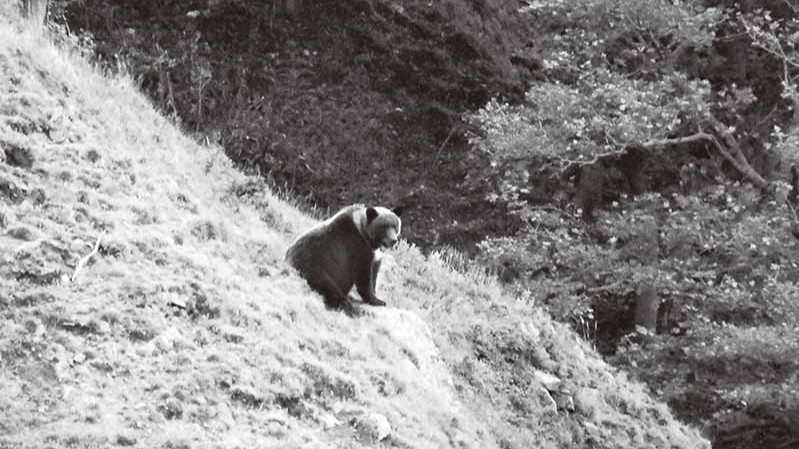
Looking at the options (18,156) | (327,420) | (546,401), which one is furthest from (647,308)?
(18,156)

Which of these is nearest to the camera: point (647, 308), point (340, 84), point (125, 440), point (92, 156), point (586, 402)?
point (125, 440)

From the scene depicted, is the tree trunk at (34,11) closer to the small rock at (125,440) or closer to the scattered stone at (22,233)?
the scattered stone at (22,233)

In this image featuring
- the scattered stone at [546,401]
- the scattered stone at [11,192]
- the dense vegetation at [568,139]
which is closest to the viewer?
the scattered stone at [11,192]

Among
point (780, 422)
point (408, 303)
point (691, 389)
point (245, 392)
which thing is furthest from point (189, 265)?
point (780, 422)

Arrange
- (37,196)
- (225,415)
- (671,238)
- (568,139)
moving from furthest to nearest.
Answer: (568,139)
(671,238)
(37,196)
(225,415)

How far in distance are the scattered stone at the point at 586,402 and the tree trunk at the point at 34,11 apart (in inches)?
339

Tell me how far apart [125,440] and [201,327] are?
5.90 feet

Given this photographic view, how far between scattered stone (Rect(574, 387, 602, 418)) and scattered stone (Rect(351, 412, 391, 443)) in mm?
4458

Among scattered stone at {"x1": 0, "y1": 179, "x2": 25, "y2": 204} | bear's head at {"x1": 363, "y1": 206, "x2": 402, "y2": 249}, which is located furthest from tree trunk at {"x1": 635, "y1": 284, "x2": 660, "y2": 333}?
scattered stone at {"x1": 0, "y1": 179, "x2": 25, "y2": 204}

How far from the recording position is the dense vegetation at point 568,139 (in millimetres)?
18750

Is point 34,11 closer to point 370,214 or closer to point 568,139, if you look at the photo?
point 370,214

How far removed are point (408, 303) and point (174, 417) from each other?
4.78 m

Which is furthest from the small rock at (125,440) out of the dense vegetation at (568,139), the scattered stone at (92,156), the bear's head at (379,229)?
the dense vegetation at (568,139)

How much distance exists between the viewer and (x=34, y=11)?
13750 mm
